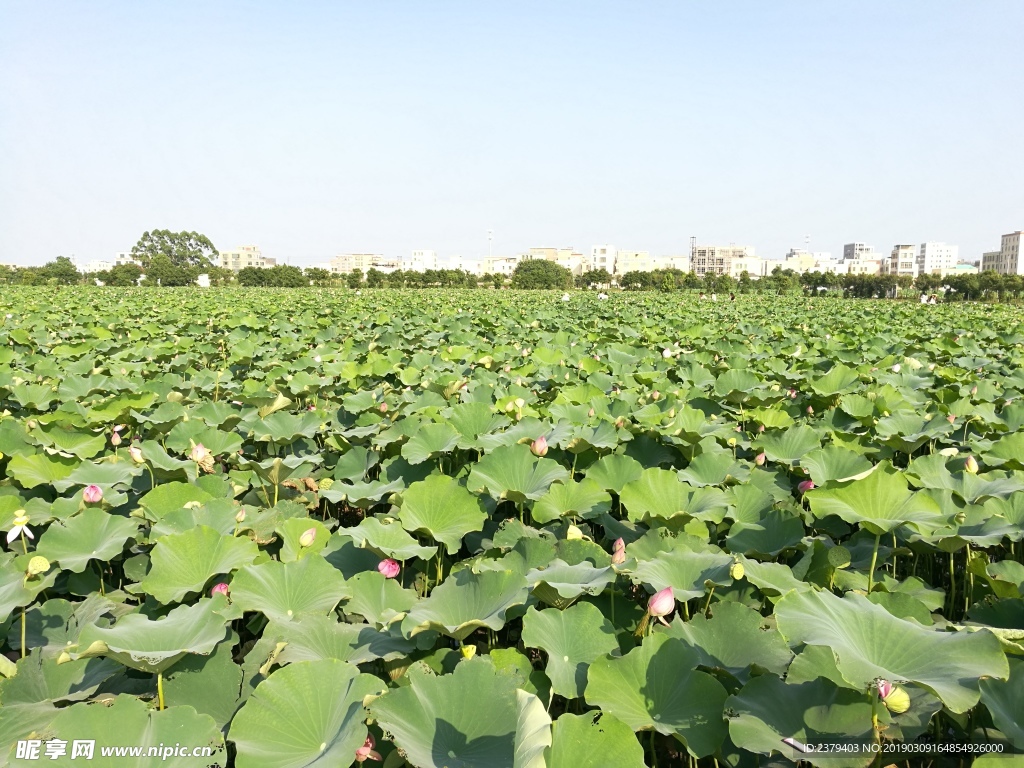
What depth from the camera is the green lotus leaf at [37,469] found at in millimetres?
2139

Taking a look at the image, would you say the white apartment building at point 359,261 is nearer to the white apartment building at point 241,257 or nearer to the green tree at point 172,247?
the white apartment building at point 241,257

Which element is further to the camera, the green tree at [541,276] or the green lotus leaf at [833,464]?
the green tree at [541,276]

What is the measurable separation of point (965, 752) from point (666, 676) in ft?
1.56

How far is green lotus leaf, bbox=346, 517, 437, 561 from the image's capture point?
159 centimetres

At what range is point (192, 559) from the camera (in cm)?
157

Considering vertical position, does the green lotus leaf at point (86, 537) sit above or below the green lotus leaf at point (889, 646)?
below

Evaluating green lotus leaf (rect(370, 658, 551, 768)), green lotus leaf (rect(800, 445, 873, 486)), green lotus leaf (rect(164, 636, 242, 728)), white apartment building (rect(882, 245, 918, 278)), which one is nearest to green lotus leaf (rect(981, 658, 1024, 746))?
green lotus leaf (rect(370, 658, 551, 768))

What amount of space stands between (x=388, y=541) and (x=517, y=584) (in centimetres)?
44

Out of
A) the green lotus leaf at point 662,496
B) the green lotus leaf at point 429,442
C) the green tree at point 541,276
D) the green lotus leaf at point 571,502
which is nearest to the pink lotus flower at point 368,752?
the green lotus leaf at point 571,502

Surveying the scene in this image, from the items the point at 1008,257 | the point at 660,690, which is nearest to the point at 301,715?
the point at 660,690

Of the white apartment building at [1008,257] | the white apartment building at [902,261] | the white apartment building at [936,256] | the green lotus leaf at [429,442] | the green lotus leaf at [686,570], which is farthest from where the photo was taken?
the white apartment building at [936,256]

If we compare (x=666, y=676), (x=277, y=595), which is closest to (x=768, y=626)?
(x=666, y=676)

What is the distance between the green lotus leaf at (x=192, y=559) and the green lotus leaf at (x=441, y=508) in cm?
42

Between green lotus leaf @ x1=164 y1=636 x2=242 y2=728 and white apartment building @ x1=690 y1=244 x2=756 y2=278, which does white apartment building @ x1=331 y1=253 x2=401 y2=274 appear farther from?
green lotus leaf @ x1=164 y1=636 x2=242 y2=728
